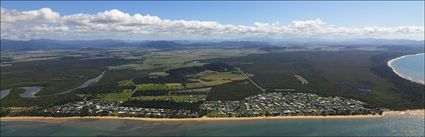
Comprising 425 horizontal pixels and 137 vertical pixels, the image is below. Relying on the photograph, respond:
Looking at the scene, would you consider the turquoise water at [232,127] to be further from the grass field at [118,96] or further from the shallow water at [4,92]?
the shallow water at [4,92]

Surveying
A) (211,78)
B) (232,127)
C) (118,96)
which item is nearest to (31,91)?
(118,96)

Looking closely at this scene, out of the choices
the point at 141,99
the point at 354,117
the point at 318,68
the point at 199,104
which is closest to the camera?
the point at 354,117

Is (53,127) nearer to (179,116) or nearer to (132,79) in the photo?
(179,116)

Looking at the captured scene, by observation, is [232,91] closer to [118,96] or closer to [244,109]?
[244,109]

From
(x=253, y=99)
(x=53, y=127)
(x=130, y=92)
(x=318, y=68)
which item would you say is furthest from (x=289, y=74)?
(x=53, y=127)

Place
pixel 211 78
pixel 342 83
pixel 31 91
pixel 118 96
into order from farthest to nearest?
1. pixel 211 78
2. pixel 342 83
3. pixel 31 91
4. pixel 118 96

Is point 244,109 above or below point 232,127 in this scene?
above

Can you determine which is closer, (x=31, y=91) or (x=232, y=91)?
(x=232, y=91)
